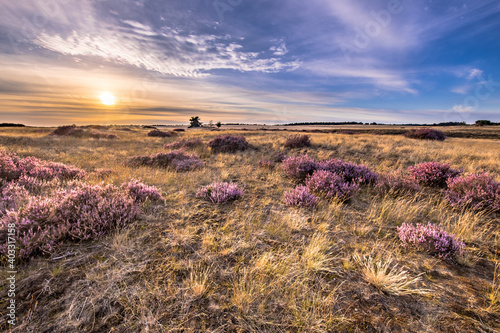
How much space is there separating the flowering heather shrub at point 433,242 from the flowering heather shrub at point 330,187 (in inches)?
69.9

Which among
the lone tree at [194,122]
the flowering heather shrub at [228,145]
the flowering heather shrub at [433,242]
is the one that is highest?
the lone tree at [194,122]

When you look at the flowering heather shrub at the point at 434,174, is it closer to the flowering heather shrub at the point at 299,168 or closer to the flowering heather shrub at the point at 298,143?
the flowering heather shrub at the point at 299,168

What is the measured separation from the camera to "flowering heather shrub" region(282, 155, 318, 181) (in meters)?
6.84

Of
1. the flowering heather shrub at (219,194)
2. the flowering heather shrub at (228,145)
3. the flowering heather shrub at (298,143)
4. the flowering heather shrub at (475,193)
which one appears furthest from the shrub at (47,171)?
the flowering heather shrub at (298,143)

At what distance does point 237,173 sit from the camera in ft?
25.6

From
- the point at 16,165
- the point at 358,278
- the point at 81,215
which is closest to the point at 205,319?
the point at 358,278

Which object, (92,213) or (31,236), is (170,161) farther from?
(31,236)

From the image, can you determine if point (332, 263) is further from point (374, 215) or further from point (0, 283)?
point (0, 283)

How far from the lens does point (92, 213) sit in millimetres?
3328

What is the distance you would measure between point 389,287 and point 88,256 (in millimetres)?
3845

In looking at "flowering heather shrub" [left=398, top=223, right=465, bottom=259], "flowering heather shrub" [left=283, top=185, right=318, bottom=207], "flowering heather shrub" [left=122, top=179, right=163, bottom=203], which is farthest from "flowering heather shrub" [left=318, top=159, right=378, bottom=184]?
"flowering heather shrub" [left=122, top=179, right=163, bottom=203]

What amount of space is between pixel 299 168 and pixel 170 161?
5.89 metres

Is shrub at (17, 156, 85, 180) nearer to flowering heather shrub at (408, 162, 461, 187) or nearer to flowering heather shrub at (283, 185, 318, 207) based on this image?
flowering heather shrub at (283, 185, 318, 207)

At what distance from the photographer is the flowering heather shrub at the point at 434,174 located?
246 inches
